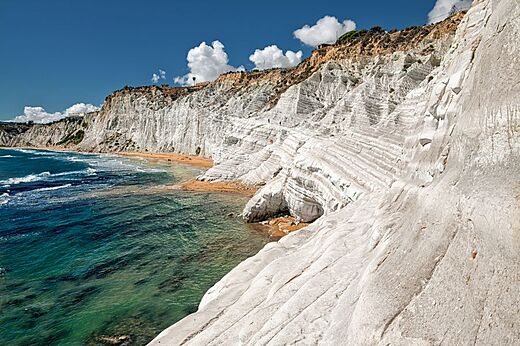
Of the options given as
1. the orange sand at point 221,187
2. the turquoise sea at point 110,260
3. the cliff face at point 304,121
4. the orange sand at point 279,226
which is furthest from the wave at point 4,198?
the orange sand at point 279,226

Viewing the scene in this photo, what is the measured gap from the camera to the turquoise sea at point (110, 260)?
1064cm

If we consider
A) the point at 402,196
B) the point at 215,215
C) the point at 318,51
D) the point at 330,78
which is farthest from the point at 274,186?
the point at 318,51

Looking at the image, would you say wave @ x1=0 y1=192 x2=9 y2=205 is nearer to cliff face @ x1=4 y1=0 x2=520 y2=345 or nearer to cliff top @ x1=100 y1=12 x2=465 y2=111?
cliff face @ x1=4 y1=0 x2=520 y2=345

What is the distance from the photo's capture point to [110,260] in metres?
15.5

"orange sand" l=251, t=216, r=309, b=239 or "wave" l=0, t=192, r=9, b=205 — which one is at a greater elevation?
"wave" l=0, t=192, r=9, b=205

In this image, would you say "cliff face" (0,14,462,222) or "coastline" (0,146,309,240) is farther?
"coastline" (0,146,309,240)

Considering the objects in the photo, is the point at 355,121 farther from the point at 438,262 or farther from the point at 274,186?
the point at 438,262

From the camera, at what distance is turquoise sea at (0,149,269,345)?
1064 centimetres

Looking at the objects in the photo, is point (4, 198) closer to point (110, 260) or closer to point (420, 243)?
point (110, 260)

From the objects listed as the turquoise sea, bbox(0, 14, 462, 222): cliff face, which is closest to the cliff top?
bbox(0, 14, 462, 222): cliff face

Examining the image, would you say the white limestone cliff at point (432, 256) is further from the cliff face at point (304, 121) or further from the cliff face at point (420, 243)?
the cliff face at point (304, 121)

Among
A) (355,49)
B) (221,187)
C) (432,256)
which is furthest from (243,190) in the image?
(355,49)

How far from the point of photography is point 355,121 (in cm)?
2538

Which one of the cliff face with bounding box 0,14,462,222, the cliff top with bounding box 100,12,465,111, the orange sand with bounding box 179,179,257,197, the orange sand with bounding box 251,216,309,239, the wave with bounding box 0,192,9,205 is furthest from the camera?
the cliff top with bounding box 100,12,465,111
